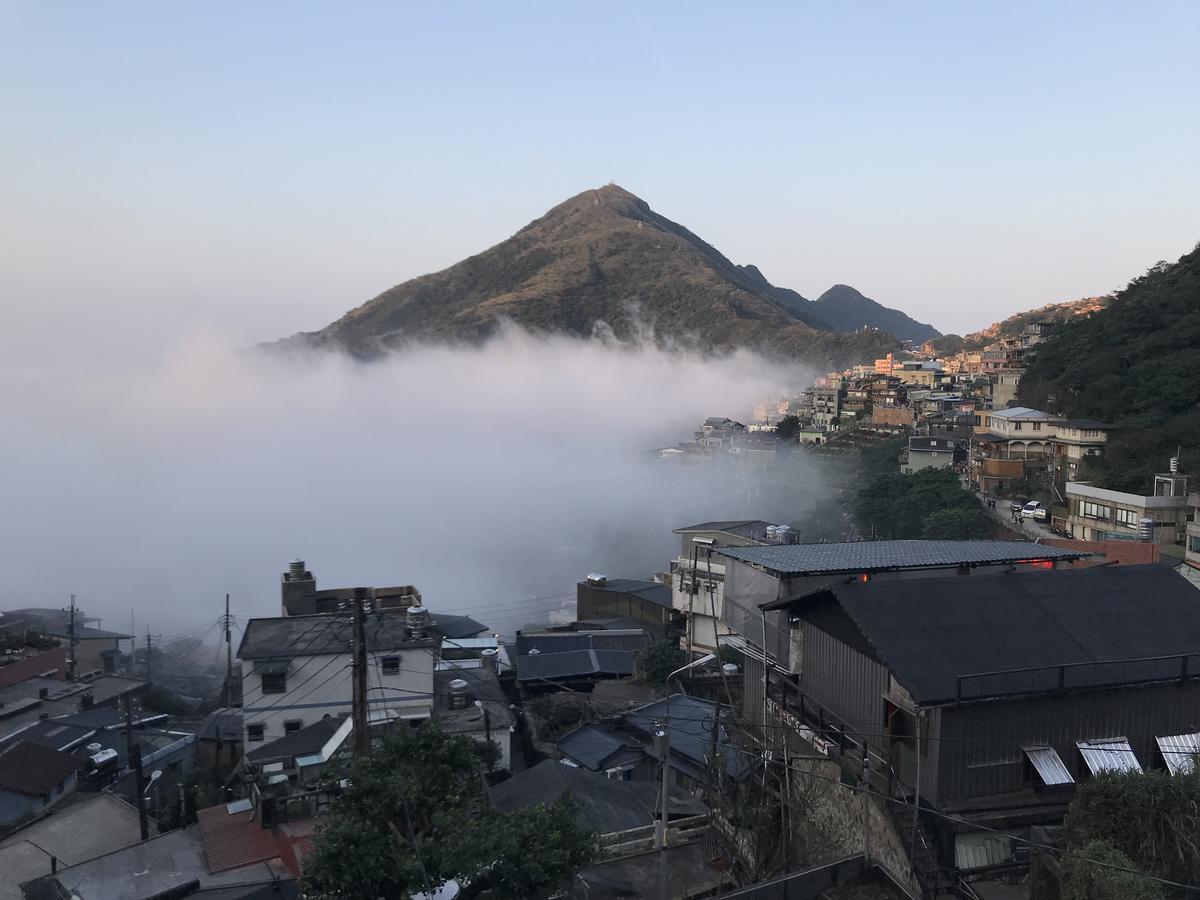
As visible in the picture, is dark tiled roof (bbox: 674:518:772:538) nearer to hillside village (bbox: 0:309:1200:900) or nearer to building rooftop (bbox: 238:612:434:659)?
hillside village (bbox: 0:309:1200:900)

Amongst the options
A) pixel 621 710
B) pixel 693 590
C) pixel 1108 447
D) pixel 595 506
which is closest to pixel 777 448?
pixel 595 506

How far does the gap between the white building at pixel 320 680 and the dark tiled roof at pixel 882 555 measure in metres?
6.98

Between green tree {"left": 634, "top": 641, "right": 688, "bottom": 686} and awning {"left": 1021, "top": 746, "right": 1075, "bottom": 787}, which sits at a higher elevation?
awning {"left": 1021, "top": 746, "right": 1075, "bottom": 787}

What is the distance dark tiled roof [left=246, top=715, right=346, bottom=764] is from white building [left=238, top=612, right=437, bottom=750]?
53 cm

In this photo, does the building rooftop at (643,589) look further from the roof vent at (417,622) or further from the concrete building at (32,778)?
the concrete building at (32,778)

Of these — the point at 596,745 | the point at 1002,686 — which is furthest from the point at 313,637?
the point at 1002,686

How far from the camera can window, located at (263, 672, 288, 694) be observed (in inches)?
498

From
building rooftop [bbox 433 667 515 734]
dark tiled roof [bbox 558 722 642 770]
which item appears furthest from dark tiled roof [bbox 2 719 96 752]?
dark tiled roof [bbox 558 722 642 770]

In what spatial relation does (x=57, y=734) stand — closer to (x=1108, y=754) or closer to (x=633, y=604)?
(x=633, y=604)

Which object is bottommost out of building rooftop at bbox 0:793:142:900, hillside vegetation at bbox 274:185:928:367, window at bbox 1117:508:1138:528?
building rooftop at bbox 0:793:142:900

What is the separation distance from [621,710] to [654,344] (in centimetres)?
9510

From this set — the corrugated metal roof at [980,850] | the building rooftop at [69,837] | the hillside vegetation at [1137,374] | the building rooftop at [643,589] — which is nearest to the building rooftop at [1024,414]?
the hillside vegetation at [1137,374]

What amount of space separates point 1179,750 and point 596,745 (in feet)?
24.4

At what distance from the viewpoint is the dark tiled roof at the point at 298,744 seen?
11.3 metres
